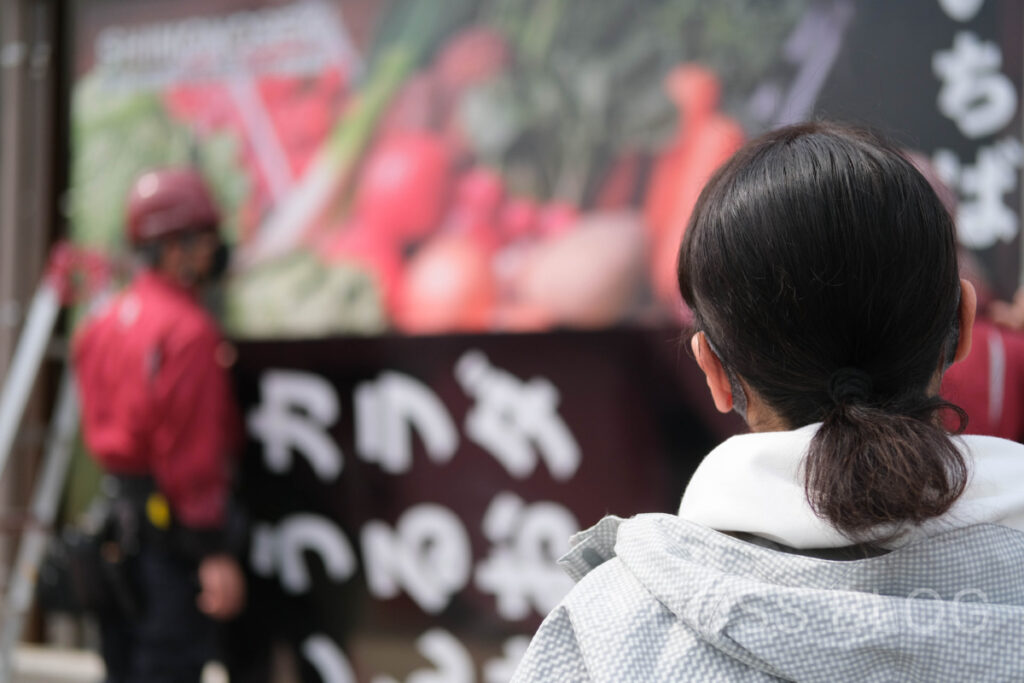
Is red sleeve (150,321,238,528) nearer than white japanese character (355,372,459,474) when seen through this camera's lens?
Yes

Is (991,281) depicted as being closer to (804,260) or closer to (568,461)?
(568,461)

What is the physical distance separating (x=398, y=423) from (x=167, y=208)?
1.03 metres

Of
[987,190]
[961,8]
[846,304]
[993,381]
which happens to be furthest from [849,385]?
[961,8]

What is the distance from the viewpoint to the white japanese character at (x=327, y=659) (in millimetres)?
3414

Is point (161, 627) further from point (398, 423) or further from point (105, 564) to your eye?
point (398, 423)

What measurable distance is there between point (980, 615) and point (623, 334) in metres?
2.17

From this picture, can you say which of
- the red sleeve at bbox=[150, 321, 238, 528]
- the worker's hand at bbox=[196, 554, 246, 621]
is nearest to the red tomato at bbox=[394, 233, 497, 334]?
the red sleeve at bbox=[150, 321, 238, 528]

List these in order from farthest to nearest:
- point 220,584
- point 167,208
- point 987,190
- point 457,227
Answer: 1. point 167,208
2. point 457,227
3. point 220,584
4. point 987,190

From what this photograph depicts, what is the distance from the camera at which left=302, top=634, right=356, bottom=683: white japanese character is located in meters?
3.41

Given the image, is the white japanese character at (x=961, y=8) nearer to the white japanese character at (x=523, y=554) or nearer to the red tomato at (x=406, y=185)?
the red tomato at (x=406, y=185)

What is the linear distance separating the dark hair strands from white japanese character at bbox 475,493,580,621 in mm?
2180

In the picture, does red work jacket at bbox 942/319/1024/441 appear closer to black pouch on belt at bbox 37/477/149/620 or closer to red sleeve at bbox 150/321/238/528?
red sleeve at bbox 150/321/238/528

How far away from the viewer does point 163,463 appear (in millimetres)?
3137

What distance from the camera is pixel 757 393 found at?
3.11ft
